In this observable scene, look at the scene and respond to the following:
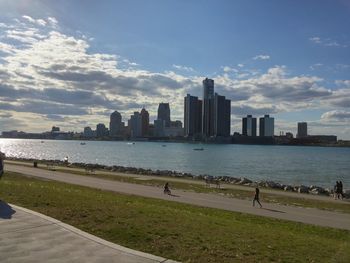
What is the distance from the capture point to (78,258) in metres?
7.38

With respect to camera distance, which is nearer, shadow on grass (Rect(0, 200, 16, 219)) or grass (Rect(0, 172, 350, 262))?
grass (Rect(0, 172, 350, 262))

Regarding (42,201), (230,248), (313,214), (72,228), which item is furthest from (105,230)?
(313,214)

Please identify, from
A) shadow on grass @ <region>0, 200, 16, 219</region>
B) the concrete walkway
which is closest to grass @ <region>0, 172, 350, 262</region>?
the concrete walkway

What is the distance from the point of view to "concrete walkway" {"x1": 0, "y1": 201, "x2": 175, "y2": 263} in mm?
7402

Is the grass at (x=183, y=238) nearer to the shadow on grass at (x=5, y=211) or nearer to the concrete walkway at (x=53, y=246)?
the concrete walkway at (x=53, y=246)

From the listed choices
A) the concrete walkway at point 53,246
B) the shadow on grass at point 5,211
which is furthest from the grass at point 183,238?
the shadow on grass at point 5,211

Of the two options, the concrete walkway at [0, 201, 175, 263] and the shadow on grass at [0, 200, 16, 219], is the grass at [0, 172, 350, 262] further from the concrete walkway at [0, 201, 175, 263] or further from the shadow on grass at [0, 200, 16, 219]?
the shadow on grass at [0, 200, 16, 219]

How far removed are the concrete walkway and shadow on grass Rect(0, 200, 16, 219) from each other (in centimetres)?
53

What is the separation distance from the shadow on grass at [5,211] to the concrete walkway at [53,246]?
1.74ft

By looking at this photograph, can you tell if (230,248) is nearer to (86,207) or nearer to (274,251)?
(274,251)

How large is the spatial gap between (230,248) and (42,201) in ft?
23.6

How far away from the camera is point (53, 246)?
806cm

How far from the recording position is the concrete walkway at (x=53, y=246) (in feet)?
24.3

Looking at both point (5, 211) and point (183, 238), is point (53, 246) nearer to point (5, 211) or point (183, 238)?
point (183, 238)
